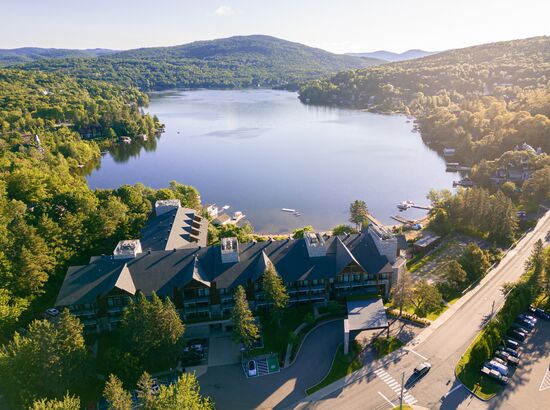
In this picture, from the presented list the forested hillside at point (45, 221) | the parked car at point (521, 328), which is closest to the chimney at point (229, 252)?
the forested hillside at point (45, 221)

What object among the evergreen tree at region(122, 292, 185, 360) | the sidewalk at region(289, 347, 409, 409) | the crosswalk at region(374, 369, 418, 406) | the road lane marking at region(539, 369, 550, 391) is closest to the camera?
the crosswalk at region(374, 369, 418, 406)

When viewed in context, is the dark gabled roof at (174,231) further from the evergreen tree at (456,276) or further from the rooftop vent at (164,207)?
the evergreen tree at (456,276)

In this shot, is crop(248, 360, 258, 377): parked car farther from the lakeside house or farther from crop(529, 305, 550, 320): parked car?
crop(529, 305, 550, 320): parked car

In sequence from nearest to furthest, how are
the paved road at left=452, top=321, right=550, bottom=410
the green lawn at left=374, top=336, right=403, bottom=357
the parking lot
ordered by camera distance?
the paved road at left=452, top=321, right=550, bottom=410, the parking lot, the green lawn at left=374, top=336, right=403, bottom=357

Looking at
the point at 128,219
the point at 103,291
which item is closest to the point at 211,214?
the point at 128,219

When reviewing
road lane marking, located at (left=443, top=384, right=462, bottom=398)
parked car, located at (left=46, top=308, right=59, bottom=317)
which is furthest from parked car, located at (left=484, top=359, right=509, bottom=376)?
parked car, located at (left=46, top=308, right=59, bottom=317)

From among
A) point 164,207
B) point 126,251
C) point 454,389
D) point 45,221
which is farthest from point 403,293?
point 45,221

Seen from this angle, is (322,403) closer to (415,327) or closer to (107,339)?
(415,327)
